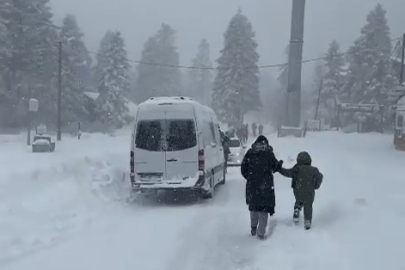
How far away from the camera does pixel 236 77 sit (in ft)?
222

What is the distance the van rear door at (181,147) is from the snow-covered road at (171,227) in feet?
2.96

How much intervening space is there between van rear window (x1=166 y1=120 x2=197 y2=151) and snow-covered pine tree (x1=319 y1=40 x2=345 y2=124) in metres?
70.5

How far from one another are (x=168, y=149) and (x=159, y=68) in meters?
81.1

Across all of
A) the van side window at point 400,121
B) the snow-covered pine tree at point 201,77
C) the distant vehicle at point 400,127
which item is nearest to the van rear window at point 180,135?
the distant vehicle at point 400,127

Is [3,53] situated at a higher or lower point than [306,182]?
higher

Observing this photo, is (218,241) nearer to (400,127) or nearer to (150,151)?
(150,151)

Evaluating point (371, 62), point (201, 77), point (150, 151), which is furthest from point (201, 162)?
point (201, 77)

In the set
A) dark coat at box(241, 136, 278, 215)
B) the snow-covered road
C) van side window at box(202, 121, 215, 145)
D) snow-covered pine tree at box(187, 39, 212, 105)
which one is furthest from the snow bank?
snow-covered pine tree at box(187, 39, 212, 105)

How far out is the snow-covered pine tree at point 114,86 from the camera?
221ft

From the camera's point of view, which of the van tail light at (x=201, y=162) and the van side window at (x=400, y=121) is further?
the van side window at (x=400, y=121)

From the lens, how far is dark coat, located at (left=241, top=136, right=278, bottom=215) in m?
9.73

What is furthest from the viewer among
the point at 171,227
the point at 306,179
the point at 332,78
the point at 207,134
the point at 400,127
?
the point at 332,78

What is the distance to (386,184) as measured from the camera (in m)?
16.2

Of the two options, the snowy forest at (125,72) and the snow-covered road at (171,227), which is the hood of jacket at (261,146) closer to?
the snow-covered road at (171,227)
